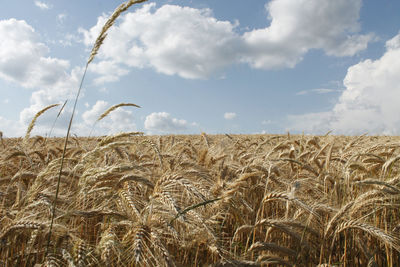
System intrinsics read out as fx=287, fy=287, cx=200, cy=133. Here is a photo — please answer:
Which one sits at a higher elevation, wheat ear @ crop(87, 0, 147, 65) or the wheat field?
wheat ear @ crop(87, 0, 147, 65)

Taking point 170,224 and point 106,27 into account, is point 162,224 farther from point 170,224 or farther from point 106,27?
point 106,27

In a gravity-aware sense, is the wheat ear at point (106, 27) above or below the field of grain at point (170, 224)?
above

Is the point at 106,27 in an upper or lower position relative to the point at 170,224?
upper

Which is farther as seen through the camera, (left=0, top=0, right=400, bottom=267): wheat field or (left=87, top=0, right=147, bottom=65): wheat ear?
(left=87, top=0, right=147, bottom=65): wheat ear

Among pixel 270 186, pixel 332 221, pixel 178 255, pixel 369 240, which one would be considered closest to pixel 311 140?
pixel 270 186

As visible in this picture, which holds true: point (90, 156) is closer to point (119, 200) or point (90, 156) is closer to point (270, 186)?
point (119, 200)

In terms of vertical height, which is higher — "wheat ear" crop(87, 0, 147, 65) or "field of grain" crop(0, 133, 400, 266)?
"wheat ear" crop(87, 0, 147, 65)

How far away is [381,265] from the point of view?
2398 millimetres

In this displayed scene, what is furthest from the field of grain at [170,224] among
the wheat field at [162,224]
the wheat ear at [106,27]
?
the wheat ear at [106,27]

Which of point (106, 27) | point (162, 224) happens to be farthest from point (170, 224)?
point (106, 27)

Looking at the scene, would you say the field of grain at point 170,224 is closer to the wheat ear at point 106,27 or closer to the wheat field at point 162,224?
the wheat field at point 162,224

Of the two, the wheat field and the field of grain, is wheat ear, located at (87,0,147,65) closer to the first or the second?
the wheat field

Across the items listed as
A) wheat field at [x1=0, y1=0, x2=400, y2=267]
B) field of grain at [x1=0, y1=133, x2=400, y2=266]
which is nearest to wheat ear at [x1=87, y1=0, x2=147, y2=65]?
wheat field at [x1=0, y1=0, x2=400, y2=267]

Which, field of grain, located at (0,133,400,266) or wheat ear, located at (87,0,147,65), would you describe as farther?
wheat ear, located at (87,0,147,65)
